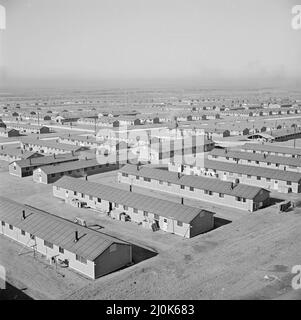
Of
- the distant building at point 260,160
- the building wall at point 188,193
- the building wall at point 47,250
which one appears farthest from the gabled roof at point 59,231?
the distant building at point 260,160

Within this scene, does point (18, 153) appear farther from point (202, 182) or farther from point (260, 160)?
point (260, 160)

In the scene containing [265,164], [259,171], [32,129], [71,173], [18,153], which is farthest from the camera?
→ [32,129]

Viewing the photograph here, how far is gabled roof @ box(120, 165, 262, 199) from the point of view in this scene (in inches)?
1510

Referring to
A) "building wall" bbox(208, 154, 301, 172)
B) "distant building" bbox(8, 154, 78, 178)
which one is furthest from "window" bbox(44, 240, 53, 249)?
"building wall" bbox(208, 154, 301, 172)

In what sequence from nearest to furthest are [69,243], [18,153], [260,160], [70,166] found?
1. [69,243]
2. [70,166]
3. [260,160]
4. [18,153]

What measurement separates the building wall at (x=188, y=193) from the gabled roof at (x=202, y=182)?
0.43m

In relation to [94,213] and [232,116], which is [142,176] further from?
[232,116]

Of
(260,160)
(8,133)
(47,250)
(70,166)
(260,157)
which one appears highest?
(8,133)

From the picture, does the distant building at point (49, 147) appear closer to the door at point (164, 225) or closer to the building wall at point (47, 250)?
the building wall at point (47, 250)

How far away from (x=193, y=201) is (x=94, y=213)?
999 cm

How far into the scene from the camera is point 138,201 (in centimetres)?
3481

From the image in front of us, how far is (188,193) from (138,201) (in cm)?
876

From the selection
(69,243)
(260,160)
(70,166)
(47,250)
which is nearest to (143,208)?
(69,243)
